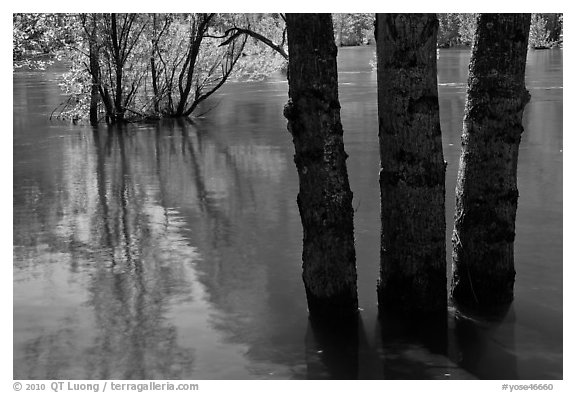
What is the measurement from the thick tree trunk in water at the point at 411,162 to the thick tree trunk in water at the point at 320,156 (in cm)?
35

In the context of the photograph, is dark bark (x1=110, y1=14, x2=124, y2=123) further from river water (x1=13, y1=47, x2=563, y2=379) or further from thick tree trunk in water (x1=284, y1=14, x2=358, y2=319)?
thick tree trunk in water (x1=284, y1=14, x2=358, y2=319)

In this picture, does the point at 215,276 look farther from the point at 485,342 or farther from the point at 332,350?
the point at 485,342

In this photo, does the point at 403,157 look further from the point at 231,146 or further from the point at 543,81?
the point at 543,81

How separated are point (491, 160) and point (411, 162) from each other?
843 millimetres

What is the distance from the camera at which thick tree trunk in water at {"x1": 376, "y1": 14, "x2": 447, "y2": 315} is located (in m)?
6.35

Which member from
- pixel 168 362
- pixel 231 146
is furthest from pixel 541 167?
pixel 168 362

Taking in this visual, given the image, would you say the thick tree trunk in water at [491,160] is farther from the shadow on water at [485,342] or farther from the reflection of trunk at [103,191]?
the reflection of trunk at [103,191]

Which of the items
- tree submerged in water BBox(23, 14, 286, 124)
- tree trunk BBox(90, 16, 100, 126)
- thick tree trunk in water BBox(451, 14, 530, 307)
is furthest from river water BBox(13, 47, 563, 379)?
tree submerged in water BBox(23, 14, 286, 124)

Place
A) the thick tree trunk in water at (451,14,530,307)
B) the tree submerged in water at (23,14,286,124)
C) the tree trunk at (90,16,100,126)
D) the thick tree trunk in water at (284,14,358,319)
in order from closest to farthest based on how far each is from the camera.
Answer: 1. the thick tree trunk in water at (284,14,358,319)
2. the thick tree trunk in water at (451,14,530,307)
3. the tree trunk at (90,16,100,126)
4. the tree submerged in water at (23,14,286,124)

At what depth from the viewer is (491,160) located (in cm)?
693

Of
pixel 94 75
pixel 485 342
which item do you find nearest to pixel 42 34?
pixel 94 75

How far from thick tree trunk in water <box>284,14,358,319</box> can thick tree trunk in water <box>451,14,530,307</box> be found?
3.63ft

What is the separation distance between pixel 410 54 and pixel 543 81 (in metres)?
27.9
